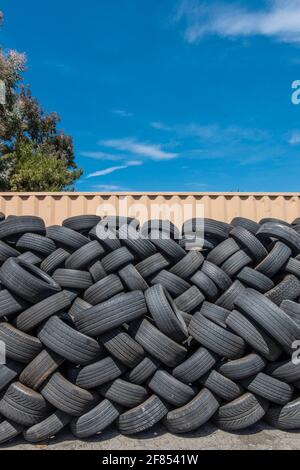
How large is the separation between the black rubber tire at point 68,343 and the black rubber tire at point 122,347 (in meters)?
0.09

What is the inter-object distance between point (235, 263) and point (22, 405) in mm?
2003

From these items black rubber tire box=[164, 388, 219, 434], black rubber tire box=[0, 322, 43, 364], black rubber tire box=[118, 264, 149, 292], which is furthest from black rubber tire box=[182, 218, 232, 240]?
black rubber tire box=[0, 322, 43, 364]

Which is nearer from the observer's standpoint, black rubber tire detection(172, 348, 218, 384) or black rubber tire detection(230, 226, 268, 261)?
black rubber tire detection(172, 348, 218, 384)

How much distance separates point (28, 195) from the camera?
6.07 m

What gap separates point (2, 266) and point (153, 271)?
1.21m

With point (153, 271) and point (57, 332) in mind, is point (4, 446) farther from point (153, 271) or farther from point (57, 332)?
point (153, 271)

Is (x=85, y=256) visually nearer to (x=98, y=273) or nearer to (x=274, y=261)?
(x=98, y=273)

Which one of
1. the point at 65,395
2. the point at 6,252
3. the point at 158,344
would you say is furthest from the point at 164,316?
the point at 6,252

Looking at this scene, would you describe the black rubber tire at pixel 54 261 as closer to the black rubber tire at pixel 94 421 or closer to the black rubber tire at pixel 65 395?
the black rubber tire at pixel 65 395

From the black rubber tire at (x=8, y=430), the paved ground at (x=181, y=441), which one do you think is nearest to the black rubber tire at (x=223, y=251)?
the paved ground at (x=181, y=441)

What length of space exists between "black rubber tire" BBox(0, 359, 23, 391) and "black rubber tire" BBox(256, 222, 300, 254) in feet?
7.52

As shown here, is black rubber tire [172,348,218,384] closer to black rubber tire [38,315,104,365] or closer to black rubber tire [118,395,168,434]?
black rubber tire [118,395,168,434]

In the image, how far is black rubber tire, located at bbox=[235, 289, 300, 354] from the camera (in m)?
2.04
